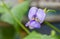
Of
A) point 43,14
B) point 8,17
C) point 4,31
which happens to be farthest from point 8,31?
point 43,14

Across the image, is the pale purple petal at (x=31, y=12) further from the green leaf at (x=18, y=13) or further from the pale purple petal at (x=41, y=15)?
the green leaf at (x=18, y=13)

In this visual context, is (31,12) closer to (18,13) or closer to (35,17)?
(35,17)

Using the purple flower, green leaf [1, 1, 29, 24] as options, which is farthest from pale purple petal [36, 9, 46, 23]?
green leaf [1, 1, 29, 24]

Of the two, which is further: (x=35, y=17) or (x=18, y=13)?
(x=18, y=13)

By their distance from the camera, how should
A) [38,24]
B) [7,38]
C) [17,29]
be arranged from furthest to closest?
[7,38] < [17,29] < [38,24]

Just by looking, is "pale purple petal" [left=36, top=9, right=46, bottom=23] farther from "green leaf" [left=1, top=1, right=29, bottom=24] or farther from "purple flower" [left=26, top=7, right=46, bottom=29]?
"green leaf" [left=1, top=1, right=29, bottom=24]

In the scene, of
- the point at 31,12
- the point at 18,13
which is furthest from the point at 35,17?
the point at 18,13

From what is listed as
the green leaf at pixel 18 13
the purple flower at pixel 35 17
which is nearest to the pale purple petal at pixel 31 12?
the purple flower at pixel 35 17

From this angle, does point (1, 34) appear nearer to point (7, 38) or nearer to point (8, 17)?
point (7, 38)

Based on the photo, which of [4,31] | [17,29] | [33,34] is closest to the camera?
[33,34]
